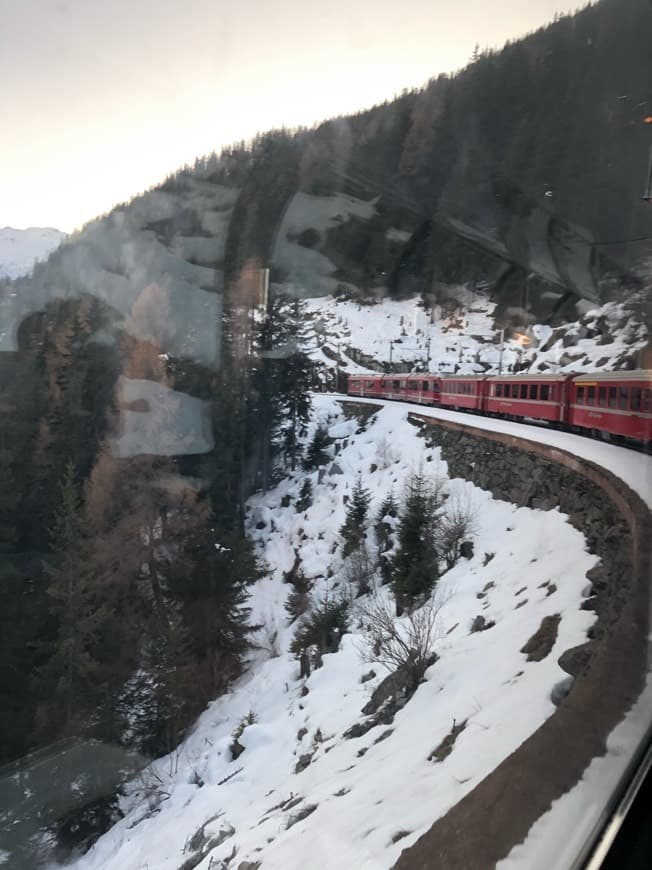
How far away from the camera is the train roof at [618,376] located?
29.9ft

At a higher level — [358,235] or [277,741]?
[358,235]

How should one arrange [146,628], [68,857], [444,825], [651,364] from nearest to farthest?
[444,825], [68,857], [651,364], [146,628]

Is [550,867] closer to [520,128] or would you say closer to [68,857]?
[68,857]

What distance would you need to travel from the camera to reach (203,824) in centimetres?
557

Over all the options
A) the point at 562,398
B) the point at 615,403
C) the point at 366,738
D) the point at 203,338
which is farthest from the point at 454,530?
the point at 203,338

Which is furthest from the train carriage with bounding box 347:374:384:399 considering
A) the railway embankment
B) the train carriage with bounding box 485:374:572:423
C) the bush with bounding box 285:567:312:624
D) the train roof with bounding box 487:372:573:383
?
the railway embankment

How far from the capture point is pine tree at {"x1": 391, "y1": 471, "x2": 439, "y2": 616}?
9336 millimetres

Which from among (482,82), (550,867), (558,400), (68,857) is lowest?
(68,857)

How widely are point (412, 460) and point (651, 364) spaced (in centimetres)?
855

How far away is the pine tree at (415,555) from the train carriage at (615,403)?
11.9 feet

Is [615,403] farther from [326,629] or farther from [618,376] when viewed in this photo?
[326,629]

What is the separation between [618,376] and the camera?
10.1 meters

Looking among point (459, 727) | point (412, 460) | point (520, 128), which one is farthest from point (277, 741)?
point (520, 128)

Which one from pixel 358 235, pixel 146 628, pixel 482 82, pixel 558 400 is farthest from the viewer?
pixel 358 235
